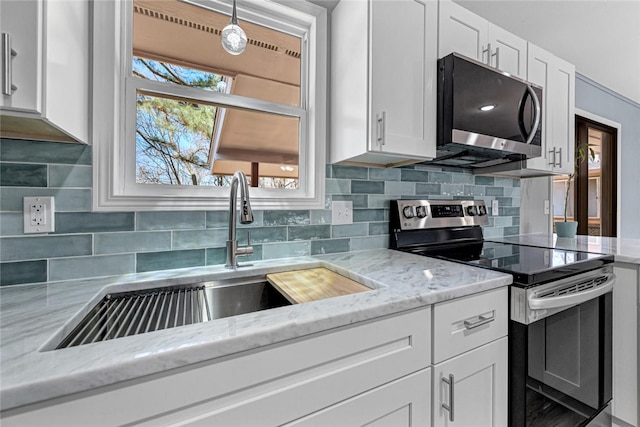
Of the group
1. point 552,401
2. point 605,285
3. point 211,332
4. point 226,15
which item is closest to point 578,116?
point 605,285

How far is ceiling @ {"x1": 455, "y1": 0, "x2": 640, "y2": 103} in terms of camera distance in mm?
1735

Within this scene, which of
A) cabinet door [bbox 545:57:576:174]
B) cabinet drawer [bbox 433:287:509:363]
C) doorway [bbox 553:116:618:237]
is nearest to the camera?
cabinet drawer [bbox 433:287:509:363]

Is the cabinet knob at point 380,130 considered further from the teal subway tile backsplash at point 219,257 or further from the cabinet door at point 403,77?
the teal subway tile backsplash at point 219,257

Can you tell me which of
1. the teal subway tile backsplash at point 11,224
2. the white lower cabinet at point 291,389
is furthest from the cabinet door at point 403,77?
the teal subway tile backsplash at point 11,224

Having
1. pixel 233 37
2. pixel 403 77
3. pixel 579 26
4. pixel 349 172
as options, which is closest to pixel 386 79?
pixel 403 77

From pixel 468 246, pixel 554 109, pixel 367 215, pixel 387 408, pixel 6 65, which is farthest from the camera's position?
pixel 554 109

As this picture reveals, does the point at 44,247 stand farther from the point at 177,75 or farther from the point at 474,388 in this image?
the point at 474,388

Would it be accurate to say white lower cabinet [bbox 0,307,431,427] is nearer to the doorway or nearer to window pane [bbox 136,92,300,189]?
window pane [bbox 136,92,300,189]

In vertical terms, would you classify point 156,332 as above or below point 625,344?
above

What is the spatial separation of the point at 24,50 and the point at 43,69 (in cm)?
4

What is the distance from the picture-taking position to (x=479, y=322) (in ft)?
3.25

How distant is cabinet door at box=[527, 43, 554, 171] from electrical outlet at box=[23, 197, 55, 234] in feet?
8.06

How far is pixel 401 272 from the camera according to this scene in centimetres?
113

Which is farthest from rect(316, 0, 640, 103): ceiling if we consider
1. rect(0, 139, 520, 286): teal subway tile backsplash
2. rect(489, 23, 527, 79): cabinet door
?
rect(0, 139, 520, 286): teal subway tile backsplash
